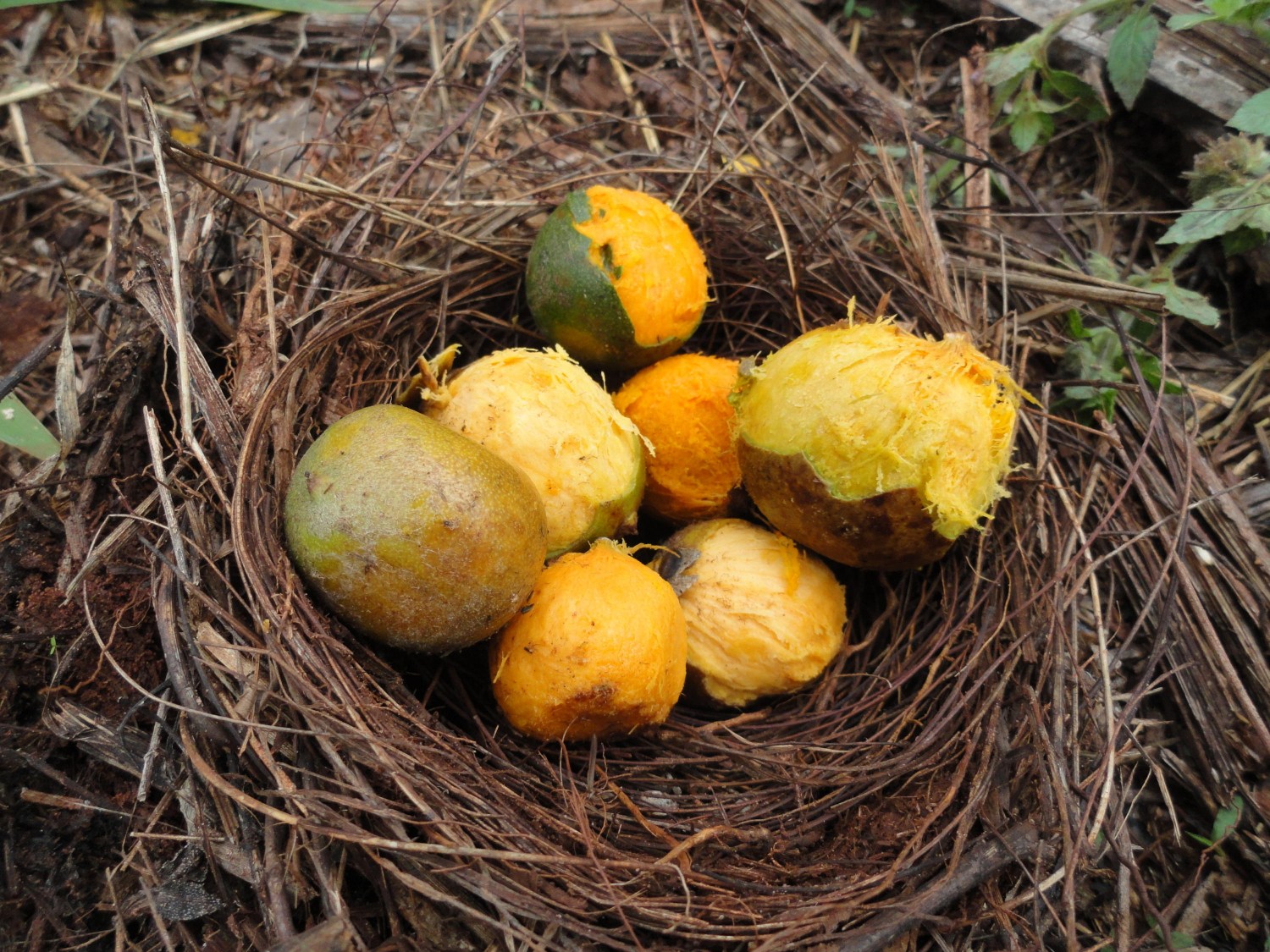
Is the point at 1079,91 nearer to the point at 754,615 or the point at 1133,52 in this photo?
the point at 1133,52

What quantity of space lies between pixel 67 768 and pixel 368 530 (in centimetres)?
96

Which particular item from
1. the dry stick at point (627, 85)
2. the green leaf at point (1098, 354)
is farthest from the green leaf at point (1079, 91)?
the dry stick at point (627, 85)

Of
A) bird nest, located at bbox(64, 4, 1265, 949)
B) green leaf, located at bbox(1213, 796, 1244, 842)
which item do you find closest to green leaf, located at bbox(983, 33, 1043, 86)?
bird nest, located at bbox(64, 4, 1265, 949)

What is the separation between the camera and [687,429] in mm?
2705

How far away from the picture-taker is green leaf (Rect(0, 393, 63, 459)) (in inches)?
89.1

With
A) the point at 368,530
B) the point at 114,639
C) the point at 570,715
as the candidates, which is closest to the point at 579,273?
the point at 368,530

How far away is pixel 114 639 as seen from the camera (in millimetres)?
2088

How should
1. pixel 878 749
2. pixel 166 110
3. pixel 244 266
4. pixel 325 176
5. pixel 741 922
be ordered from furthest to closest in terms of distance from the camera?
pixel 166 110 → pixel 325 176 → pixel 244 266 → pixel 878 749 → pixel 741 922

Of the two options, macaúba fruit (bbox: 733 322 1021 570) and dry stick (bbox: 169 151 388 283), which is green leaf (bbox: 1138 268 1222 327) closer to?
macaúba fruit (bbox: 733 322 1021 570)

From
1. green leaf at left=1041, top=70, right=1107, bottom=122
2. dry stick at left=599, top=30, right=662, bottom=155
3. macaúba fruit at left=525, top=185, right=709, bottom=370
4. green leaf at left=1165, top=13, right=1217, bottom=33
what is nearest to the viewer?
green leaf at left=1165, top=13, right=1217, bottom=33

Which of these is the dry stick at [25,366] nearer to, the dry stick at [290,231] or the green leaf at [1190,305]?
the dry stick at [290,231]

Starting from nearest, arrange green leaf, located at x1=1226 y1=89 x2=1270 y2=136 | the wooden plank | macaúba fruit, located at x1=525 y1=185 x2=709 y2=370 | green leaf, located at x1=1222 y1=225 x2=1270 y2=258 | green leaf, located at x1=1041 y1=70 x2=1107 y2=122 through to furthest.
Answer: green leaf, located at x1=1226 y1=89 x2=1270 y2=136 < macaúba fruit, located at x1=525 y1=185 x2=709 y2=370 < green leaf, located at x1=1222 y1=225 x2=1270 y2=258 < the wooden plank < green leaf, located at x1=1041 y1=70 x2=1107 y2=122

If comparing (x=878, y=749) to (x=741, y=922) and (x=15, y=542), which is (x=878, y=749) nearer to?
(x=741, y=922)

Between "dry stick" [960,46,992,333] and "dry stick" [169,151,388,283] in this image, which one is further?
"dry stick" [960,46,992,333]
